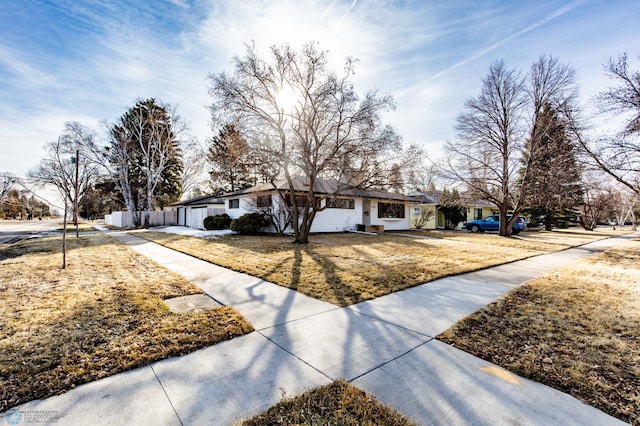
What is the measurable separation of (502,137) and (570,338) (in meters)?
18.9

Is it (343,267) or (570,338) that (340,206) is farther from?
(570,338)

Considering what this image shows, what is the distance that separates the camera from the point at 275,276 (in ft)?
21.0

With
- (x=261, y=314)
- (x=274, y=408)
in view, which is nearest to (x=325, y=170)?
(x=261, y=314)

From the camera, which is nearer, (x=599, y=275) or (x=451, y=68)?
(x=599, y=275)

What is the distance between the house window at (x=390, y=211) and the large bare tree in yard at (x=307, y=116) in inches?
404

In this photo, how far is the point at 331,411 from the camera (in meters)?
2.11

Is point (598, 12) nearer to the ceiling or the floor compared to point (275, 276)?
nearer to the ceiling

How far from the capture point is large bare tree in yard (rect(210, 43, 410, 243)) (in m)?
11.0

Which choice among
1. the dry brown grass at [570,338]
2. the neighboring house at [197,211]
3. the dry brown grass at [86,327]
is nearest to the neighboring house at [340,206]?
the neighboring house at [197,211]

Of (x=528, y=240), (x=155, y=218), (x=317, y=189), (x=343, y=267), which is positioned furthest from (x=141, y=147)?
(x=528, y=240)

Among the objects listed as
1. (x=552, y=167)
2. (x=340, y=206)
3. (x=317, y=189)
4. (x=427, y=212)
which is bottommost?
(x=427, y=212)

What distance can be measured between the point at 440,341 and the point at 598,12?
974 cm

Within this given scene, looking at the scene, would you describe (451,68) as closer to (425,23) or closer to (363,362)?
(425,23)

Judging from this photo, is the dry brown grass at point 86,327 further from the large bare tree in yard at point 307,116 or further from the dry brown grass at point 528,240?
the dry brown grass at point 528,240
